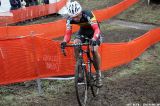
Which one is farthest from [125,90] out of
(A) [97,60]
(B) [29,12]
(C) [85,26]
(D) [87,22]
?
(B) [29,12]

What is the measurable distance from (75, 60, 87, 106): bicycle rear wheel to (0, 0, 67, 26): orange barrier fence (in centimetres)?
1593

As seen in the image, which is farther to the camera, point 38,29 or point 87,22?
point 38,29

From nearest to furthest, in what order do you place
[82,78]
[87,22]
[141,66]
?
1. [82,78]
2. [87,22]
3. [141,66]

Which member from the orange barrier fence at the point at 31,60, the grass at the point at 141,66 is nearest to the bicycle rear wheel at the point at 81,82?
the orange barrier fence at the point at 31,60

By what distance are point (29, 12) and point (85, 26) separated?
59.5 ft

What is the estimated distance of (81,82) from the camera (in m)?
7.98

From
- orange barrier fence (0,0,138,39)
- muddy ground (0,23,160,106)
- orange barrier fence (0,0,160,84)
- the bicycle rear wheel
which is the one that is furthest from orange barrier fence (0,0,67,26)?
the bicycle rear wheel

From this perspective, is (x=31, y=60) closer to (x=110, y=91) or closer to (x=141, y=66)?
(x=110, y=91)

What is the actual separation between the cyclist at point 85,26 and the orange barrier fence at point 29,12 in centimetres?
1517

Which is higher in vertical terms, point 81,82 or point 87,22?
point 87,22

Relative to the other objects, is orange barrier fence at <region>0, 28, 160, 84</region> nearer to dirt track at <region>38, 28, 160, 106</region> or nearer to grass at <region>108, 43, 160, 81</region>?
dirt track at <region>38, 28, 160, 106</region>

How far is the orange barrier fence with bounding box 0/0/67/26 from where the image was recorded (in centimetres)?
2397

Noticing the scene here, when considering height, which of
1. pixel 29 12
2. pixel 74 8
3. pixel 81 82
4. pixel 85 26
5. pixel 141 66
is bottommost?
pixel 29 12

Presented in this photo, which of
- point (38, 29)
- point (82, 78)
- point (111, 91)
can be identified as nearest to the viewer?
point (82, 78)
